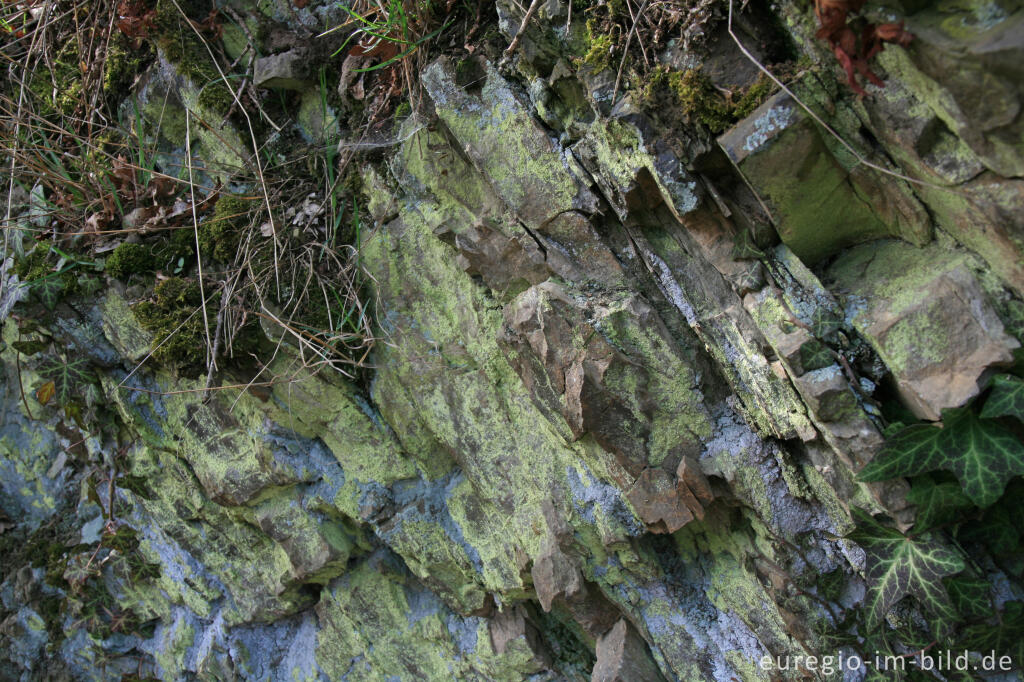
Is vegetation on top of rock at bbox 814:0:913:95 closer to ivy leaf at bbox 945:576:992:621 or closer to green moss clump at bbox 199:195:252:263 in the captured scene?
ivy leaf at bbox 945:576:992:621

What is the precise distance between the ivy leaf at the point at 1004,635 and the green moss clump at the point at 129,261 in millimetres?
3347

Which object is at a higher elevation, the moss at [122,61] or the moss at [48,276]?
the moss at [122,61]

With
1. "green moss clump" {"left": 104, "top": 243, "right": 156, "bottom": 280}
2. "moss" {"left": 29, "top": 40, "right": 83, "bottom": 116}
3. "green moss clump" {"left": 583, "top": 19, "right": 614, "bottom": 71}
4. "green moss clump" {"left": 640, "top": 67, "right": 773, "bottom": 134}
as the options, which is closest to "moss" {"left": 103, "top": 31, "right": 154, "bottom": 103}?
"moss" {"left": 29, "top": 40, "right": 83, "bottom": 116}

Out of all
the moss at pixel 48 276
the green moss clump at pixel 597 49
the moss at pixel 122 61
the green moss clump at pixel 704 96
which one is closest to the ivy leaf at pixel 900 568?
the green moss clump at pixel 704 96

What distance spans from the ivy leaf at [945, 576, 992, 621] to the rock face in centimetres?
9

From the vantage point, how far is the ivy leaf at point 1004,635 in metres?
1.87

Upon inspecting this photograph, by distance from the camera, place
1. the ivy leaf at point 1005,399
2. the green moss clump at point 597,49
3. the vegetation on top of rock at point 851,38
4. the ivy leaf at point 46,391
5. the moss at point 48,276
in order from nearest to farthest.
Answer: the vegetation on top of rock at point 851,38 → the ivy leaf at point 1005,399 → the green moss clump at point 597,49 → the moss at point 48,276 → the ivy leaf at point 46,391

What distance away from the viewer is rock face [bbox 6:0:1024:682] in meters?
1.82

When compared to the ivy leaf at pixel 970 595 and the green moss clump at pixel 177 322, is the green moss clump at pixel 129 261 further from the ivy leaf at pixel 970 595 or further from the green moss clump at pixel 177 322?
the ivy leaf at pixel 970 595

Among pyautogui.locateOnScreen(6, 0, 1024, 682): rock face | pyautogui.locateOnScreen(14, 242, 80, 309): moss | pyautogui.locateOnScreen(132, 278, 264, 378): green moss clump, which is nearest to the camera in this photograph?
pyautogui.locateOnScreen(6, 0, 1024, 682): rock face

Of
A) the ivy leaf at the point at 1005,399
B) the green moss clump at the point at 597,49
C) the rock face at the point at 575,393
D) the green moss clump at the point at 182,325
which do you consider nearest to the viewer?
the ivy leaf at the point at 1005,399

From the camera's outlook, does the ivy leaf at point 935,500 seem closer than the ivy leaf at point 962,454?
No

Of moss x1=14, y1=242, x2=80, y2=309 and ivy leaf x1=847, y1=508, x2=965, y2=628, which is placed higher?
ivy leaf x1=847, y1=508, x2=965, y2=628

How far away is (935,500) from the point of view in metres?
1.84
